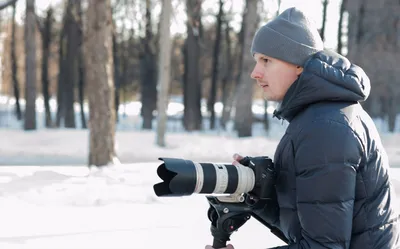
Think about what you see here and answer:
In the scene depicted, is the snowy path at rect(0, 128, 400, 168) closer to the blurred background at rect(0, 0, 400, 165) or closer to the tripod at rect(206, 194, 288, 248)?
the blurred background at rect(0, 0, 400, 165)

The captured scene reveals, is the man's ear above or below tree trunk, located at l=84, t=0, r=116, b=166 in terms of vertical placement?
above

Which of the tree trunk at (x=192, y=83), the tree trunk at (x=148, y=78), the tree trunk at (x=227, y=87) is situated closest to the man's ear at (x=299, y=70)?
the tree trunk at (x=192, y=83)

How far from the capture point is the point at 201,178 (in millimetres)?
1817

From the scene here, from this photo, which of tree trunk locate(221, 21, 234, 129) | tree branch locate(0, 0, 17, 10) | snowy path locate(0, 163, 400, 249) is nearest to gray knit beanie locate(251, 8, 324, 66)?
snowy path locate(0, 163, 400, 249)

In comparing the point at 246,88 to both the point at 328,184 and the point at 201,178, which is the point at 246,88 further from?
the point at 328,184

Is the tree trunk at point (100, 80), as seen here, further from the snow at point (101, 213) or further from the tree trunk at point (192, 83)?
the tree trunk at point (192, 83)

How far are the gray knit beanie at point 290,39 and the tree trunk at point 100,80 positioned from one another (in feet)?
29.3

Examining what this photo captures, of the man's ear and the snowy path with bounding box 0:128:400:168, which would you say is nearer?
the man's ear

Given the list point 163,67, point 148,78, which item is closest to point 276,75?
point 163,67

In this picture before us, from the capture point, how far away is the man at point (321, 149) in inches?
62.2

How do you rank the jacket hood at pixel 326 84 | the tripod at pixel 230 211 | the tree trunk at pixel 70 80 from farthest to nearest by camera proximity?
the tree trunk at pixel 70 80 → the tripod at pixel 230 211 → the jacket hood at pixel 326 84

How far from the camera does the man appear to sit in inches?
62.2

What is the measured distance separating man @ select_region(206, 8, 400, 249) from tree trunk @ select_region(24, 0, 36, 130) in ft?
64.8

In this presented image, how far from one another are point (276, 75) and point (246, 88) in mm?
16930
